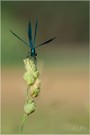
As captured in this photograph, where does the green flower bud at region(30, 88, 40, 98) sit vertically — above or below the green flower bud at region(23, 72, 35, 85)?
below

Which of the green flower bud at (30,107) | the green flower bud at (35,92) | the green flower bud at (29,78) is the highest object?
the green flower bud at (29,78)

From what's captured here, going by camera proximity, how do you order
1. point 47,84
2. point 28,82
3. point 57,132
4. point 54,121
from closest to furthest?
1. point 28,82
2. point 47,84
3. point 57,132
4. point 54,121

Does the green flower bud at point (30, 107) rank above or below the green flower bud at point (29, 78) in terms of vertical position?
below

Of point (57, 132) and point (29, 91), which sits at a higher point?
point (29, 91)

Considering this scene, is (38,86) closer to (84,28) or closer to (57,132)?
(57,132)

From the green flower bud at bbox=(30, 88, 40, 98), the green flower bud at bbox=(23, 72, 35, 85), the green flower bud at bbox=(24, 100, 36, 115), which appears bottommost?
the green flower bud at bbox=(24, 100, 36, 115)

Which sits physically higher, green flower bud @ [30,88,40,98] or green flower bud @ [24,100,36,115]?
green flower bud @ [30,88,40,98]

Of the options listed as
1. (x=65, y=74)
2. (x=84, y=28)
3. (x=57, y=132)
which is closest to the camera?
(x=57, y=132)

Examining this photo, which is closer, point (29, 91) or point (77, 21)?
point (29, 91)

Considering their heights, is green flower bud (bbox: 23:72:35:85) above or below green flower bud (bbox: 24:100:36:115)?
above

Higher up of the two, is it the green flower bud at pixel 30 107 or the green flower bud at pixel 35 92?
the green flower bud at pixel 35 92

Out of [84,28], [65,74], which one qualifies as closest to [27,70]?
[65,74]
